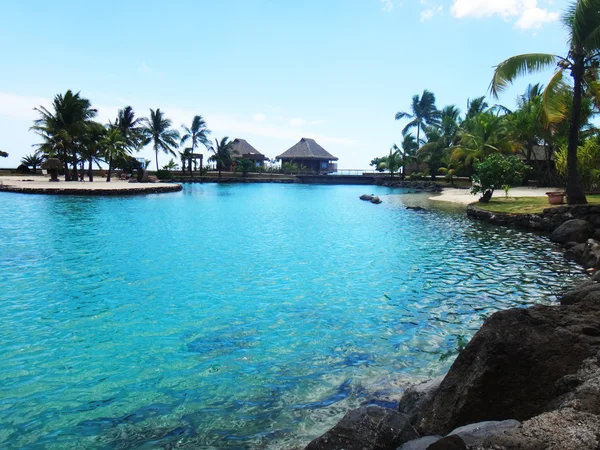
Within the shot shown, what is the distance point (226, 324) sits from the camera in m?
7.88

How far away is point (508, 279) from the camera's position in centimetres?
1062

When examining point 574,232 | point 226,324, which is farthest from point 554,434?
point 574,232

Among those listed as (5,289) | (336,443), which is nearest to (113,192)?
(5,289)

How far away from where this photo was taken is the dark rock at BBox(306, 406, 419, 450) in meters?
3.32

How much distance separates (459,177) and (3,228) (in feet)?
162

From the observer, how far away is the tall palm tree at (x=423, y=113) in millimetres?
64875

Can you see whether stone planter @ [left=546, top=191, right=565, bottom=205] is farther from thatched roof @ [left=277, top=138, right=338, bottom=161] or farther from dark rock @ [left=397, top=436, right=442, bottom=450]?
thatched roof @ [left=277, top=138, right=338, bottom=161]

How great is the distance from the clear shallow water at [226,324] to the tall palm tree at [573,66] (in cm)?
470

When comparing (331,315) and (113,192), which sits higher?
(113,192)

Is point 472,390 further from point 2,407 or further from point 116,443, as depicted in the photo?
point 2,407

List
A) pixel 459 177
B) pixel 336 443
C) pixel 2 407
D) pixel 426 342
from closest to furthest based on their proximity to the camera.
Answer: pixel 336 443 → pixel 2 407 → pixel 426 342 → pixel 459 177

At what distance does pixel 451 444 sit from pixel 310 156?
239ft

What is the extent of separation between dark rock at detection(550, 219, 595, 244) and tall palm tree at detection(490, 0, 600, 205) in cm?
331

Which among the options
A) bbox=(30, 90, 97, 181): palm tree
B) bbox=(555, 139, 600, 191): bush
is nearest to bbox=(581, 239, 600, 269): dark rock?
bbox=(555, 139, 600, 191): bush
